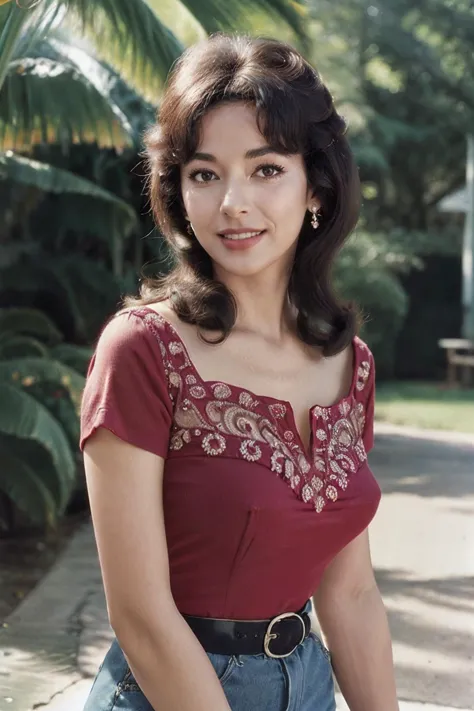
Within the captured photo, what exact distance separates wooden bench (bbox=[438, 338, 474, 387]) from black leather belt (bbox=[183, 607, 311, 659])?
55.8ft

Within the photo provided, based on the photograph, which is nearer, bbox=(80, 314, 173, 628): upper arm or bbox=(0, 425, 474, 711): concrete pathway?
bbox=(80, 314, 173, 628): upper arm

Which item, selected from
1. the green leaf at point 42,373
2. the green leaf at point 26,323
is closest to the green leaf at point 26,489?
the green leaf at point 42,373

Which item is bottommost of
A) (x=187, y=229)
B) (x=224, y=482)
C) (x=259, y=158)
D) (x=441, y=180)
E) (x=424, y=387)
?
(x=424, y=387)

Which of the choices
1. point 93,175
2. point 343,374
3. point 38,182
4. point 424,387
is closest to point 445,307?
point 424,387

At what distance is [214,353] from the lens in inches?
78.2

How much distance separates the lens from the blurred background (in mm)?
6652

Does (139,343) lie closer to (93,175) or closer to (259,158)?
(259,158)

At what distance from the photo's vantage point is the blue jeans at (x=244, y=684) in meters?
1.87

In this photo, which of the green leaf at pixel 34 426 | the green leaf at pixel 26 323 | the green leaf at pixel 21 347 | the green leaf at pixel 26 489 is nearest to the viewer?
the green leaf at pixel 34 426

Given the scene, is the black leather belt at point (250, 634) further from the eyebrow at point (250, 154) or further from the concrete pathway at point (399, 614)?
the concrete pathway at point (399, 614)

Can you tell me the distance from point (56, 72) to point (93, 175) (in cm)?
340

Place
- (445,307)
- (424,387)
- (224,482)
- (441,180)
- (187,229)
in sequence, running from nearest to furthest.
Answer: (224,482)
(187,229)
(424,387)
(445,307)
(441,180)

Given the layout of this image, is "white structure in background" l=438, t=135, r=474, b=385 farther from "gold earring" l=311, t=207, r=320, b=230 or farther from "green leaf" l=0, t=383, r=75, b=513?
"gold earring" l=311, t=207, r=320, b=230

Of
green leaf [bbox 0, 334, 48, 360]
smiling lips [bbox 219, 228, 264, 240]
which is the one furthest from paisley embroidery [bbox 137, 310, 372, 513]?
green leaf [bbox 0, 334, 48, 360]
